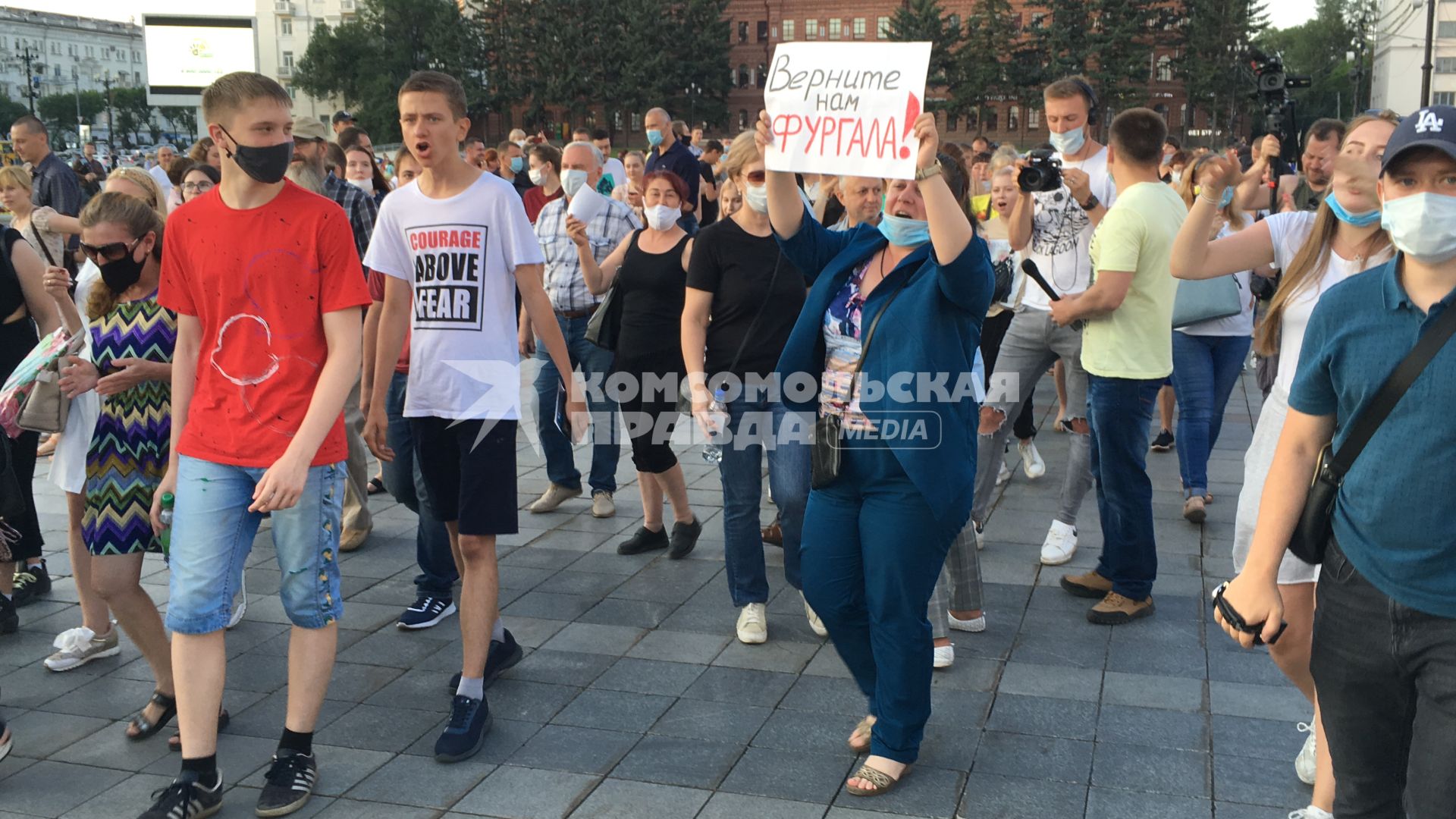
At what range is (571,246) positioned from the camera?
7441 millimetres

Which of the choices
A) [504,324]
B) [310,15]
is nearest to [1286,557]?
[504,324]

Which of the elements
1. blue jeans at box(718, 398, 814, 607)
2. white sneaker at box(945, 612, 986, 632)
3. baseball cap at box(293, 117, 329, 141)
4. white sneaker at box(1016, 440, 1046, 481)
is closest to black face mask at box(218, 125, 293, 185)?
blue jeans at box(718, 398, 814, 607)

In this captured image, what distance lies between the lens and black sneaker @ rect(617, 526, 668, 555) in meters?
6.47

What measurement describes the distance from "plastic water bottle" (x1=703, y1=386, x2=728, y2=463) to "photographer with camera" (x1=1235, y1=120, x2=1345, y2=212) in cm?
211

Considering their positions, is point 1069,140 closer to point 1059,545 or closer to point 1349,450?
point 1059,545

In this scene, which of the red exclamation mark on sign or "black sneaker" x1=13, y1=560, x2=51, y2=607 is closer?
the red exclamation mark on sign

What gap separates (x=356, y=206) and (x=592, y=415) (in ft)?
5.92

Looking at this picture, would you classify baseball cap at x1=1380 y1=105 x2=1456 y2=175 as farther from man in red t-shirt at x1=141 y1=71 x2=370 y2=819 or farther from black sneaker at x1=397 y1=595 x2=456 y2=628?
black sneaker at x1=397 y1=595 x2=456 y2=628

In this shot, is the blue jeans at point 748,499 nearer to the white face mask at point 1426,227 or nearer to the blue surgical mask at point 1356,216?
the blue surgical mask at point 1356,216

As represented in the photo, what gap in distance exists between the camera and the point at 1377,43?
4112 inches

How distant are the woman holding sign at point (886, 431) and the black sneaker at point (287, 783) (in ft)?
5.37

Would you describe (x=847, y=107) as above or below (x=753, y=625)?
above

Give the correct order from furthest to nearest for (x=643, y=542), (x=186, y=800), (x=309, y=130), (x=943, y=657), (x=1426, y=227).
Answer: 1. (x=309, y=130)
2. (x=643, y=542)
3. (x=943, y=657)
4. (x=186, y=800)
5. (x=1426, y=227)

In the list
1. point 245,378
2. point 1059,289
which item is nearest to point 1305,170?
point 1059,289
